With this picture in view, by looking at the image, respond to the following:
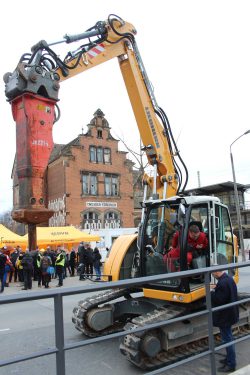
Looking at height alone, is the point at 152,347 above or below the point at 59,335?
below

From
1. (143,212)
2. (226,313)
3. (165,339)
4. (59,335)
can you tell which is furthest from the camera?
(143,212)

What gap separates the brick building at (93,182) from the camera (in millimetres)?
38406

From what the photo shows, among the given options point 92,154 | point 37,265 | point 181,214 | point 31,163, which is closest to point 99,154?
point 92,154

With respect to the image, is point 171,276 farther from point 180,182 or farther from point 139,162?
point 139,162

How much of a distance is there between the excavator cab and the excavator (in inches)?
0.7

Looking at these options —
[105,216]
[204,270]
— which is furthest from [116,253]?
[105,216]

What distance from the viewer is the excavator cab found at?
259 inches

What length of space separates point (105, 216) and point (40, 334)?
109 feet

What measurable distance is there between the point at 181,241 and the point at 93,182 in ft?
112

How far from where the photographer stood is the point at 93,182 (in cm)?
4044

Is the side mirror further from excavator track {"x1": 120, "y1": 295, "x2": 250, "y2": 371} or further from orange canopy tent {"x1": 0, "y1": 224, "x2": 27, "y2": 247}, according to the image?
orange canopy tent {"x1": 0, "y1": 224, "x2": 27, "y2": 247}

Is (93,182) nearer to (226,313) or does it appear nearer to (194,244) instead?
(194,244)

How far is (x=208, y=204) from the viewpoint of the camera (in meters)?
7.04

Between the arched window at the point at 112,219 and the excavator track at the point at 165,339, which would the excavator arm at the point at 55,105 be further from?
the arched window at the point at 112,219
